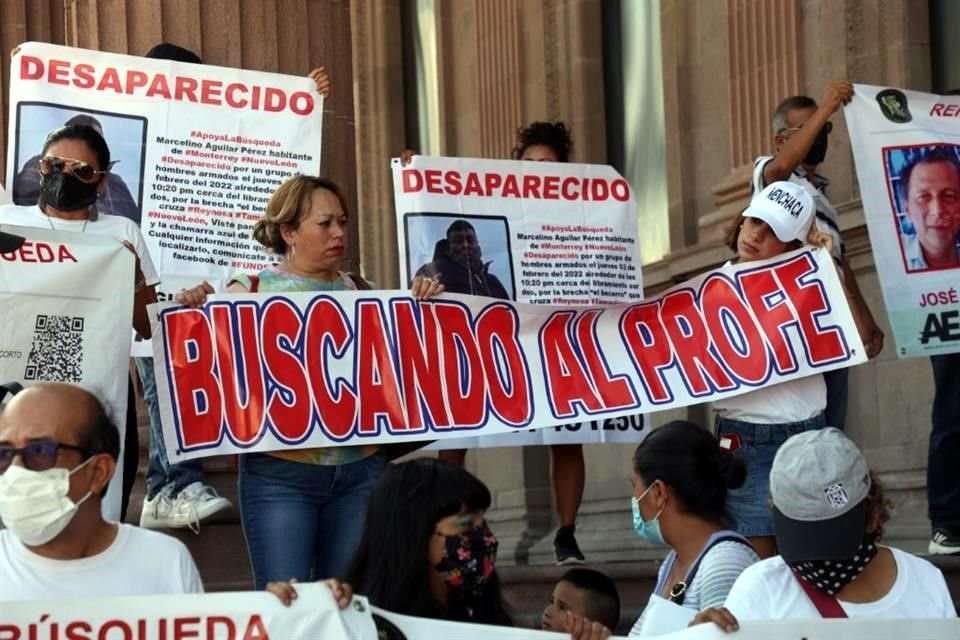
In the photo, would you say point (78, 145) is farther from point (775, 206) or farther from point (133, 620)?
point (133, 620)

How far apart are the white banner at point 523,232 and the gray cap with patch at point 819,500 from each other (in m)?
3.75

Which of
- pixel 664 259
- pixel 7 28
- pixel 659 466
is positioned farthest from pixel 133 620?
pixel 7 28

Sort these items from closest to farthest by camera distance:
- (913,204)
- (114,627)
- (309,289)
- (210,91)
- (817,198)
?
(114,627) < (309,289) < (817,198) < (913,204) < (210,91)

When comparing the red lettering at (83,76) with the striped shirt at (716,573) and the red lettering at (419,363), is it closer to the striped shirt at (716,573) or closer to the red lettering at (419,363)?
the red lettering at (419,363)

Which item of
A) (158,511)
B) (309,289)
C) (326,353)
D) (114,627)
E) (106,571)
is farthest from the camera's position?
(158,511)

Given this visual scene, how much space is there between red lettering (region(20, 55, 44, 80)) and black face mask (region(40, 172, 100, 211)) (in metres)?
1.59

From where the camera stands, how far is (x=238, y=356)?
7.75 m

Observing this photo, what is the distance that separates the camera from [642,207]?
14.6m

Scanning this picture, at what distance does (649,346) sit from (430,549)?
322cm

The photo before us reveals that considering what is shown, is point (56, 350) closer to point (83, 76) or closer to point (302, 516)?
point (302, 516)

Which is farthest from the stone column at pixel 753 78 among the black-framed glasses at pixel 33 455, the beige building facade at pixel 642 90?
the black-framed glasses at pixel 33 455

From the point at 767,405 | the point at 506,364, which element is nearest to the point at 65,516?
the point at 506,364

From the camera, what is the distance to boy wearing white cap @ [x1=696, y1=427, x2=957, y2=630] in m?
5.36

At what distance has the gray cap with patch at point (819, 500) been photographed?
17.6 feet
